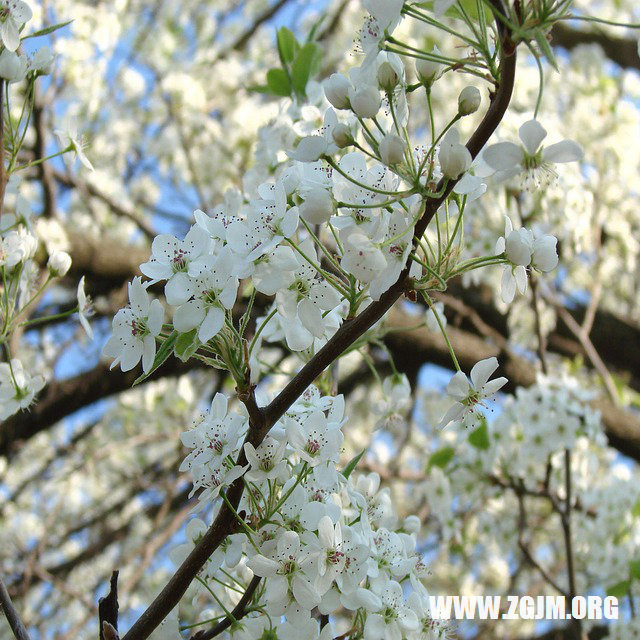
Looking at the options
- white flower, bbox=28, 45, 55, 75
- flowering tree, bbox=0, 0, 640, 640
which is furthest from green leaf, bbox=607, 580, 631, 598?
white flower, bbox=28, 45, 55, 75

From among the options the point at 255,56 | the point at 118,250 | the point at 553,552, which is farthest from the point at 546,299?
the point at 255,56

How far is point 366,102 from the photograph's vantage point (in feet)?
2.80

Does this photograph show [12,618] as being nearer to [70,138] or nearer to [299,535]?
[299,535]

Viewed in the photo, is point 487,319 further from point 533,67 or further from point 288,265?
point 288,265

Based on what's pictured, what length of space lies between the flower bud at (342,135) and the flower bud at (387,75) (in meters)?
0.08

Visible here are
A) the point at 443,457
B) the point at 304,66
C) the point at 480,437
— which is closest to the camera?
the point at 304,66

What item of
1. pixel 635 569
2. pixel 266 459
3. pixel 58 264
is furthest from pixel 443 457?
pixel 266 459

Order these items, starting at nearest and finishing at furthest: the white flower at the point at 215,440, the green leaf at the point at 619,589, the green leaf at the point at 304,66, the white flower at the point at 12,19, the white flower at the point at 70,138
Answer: the white flower at the point at 215,440 → the white flower at the point at 12,19 → the white flower at the point at 70,138 → the green leaf at the point at 304,66 → the green leaf at the point at 619,589

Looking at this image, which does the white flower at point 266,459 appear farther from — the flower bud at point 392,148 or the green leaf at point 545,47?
the green leaf at point 545,47

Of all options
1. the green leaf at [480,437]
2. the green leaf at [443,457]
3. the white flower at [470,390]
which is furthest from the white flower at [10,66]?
the green leaf at [443,457]

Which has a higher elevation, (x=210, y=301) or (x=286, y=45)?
(x=286, y=45)

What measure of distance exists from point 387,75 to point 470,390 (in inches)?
15.5

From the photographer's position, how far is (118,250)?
11.5ft

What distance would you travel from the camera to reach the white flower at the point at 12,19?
118cm
